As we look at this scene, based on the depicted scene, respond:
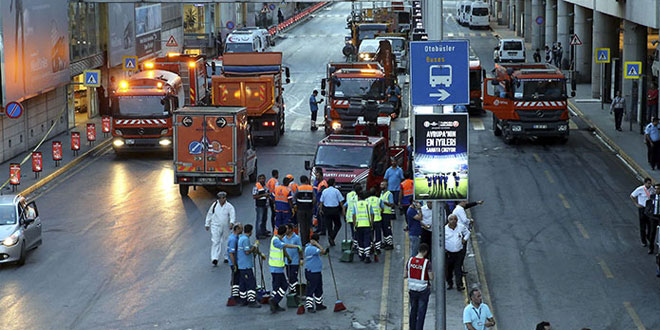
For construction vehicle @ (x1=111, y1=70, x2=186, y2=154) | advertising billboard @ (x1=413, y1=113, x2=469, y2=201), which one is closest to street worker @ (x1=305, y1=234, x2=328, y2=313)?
advertising billboard @ (x1=413, y1=113, x2=469, y2=201)

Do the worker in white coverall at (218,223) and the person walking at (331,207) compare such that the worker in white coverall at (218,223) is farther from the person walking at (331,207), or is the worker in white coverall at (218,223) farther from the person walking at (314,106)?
the person walking at (314,106)

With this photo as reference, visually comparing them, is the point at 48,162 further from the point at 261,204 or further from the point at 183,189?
the point at 261,204

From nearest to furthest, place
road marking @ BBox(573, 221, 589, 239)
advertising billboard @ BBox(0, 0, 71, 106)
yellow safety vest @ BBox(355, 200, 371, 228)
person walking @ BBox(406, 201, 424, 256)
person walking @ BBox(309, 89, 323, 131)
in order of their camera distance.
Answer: person walking @ BBox(406, 201, 424, 256)
yellow safety vest @ BBox(355, 200, 371, 228)
road marking @ BBox(573, 221, 589, 239)
advertising billboard @ BBox(0, 0, 71, 106)
person walking @ BBox(309, 89, 323, 131)

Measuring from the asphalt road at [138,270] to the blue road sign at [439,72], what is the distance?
5888 mm

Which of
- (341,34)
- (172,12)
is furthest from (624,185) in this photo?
(341,34)

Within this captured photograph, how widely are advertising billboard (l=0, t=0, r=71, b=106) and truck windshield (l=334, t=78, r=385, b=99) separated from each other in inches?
427

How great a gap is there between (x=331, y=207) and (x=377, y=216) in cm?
142

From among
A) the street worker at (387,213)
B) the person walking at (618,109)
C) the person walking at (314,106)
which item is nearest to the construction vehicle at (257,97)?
the person walking at (314,106)

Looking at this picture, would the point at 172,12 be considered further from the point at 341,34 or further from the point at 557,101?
the point at 557,101

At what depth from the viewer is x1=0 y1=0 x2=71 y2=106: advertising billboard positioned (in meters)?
39.3

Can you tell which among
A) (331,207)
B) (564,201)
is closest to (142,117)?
(564,201)

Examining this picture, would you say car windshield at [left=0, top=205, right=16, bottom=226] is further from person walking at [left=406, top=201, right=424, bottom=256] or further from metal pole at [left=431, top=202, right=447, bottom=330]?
metal pole at [left=431, top=202, right=447, bottom=330]

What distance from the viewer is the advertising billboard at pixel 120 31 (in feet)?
184

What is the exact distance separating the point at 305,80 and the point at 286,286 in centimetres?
4536
